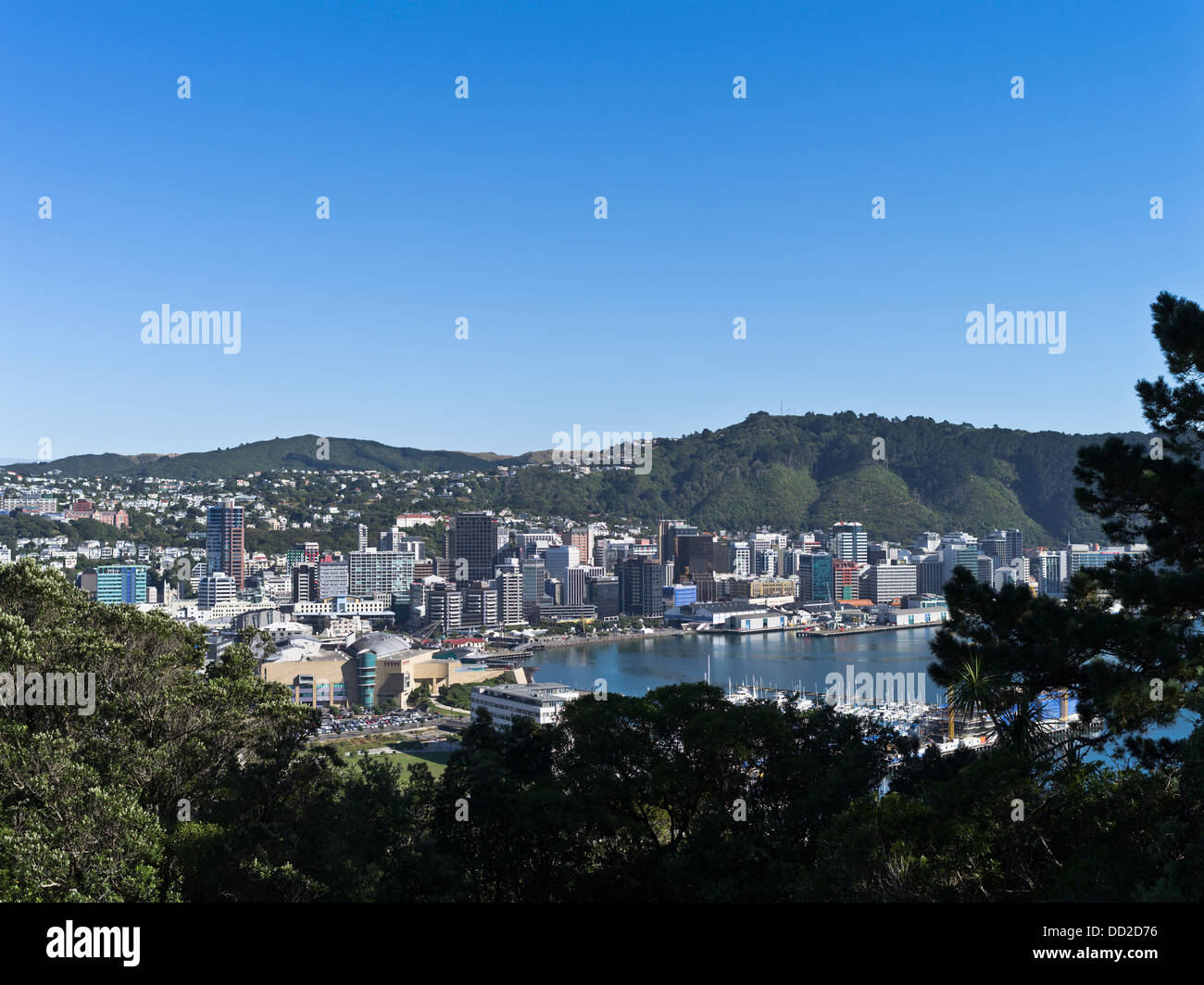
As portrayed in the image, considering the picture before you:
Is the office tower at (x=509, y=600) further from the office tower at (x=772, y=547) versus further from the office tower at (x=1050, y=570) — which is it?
the office tower at (x=1050, y=570)

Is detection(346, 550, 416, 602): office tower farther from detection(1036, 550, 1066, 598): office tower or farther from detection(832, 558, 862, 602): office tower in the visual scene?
detection(1036, 550, 1066, 598): office tower

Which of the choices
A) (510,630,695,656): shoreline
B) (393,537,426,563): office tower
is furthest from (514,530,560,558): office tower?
(510,630,695,656): shoreline

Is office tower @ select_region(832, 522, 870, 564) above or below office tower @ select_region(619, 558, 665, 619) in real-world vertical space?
above

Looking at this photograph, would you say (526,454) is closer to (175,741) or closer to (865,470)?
(865,470)

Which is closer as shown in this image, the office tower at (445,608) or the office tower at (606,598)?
the office tower at (445,608)

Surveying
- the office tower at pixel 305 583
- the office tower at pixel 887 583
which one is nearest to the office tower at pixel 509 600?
the office tower at pixel 305 583

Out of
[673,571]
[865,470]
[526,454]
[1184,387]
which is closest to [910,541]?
[865,470]
